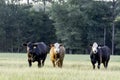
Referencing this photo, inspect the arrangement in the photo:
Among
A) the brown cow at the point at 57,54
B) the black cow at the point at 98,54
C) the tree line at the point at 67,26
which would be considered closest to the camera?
the black cow at the point at 98,54

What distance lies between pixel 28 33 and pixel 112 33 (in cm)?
1424

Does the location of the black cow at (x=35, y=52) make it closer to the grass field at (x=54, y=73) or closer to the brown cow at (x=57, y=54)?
the brown cow at (x=57, y=54)

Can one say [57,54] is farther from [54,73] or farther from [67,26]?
[67,26]

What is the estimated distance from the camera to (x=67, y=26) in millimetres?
74812

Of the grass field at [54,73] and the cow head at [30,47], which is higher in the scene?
the cow head at [30,47]

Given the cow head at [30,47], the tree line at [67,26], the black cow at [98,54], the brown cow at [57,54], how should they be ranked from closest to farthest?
1. the cow head at [30,47]
2. the black cow at [98,54]
3. the brown cow at [57,54]
4. the tree line at [67,26]

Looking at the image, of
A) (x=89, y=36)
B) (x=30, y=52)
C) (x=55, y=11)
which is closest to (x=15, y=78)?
(x=30, y=52)

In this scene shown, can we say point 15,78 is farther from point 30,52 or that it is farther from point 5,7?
point 5,7

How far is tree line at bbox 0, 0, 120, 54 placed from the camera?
72.4m

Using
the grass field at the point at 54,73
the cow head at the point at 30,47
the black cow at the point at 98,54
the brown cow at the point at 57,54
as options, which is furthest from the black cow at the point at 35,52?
the black cow at the point at 98,54

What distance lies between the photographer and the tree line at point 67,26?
7238 cm

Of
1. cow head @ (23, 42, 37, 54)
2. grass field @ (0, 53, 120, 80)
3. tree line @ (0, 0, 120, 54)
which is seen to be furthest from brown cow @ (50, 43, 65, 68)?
tree line @ (0, 0, 120, 54)

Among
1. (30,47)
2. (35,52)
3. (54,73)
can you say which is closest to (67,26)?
(35,52)

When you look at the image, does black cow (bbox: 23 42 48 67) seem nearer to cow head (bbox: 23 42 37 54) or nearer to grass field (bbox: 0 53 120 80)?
cow head (bbox: 23 42 37 54)
